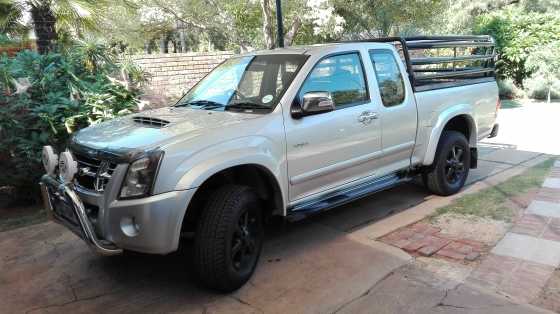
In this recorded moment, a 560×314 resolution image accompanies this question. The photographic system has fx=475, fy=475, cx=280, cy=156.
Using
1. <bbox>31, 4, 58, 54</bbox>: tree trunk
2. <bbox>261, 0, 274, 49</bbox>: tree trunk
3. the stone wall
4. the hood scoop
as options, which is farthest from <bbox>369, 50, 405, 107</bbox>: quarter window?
<bbox>261, 0, 274, 49</bbox>: tree trunk

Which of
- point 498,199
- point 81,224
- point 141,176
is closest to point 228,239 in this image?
point 141,176

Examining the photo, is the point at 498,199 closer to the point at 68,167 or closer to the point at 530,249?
the point at 530,249

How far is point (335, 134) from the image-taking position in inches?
162

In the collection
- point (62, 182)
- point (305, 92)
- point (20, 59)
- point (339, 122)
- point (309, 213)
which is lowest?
point (309, 213)

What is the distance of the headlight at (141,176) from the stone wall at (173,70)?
17.8 ft

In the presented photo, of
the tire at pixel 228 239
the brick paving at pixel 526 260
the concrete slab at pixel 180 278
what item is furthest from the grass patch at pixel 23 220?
the brick paving at pixel 526 260

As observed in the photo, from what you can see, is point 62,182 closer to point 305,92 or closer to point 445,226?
point 305,92

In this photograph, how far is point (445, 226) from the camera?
4.58m

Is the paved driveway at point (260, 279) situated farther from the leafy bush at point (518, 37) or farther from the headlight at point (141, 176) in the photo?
the leafy bush at point (518, 37)

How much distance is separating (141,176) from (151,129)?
1.94 ft

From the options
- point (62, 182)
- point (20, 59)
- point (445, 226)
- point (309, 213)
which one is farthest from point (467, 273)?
point (20, 59)

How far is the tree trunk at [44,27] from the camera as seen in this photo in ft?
24.9

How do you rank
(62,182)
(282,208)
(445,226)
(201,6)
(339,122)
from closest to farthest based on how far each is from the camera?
(62,182)
(282,208)
(339,122)
(445,226)
(201,6)

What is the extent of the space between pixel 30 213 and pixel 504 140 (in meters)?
7.52
